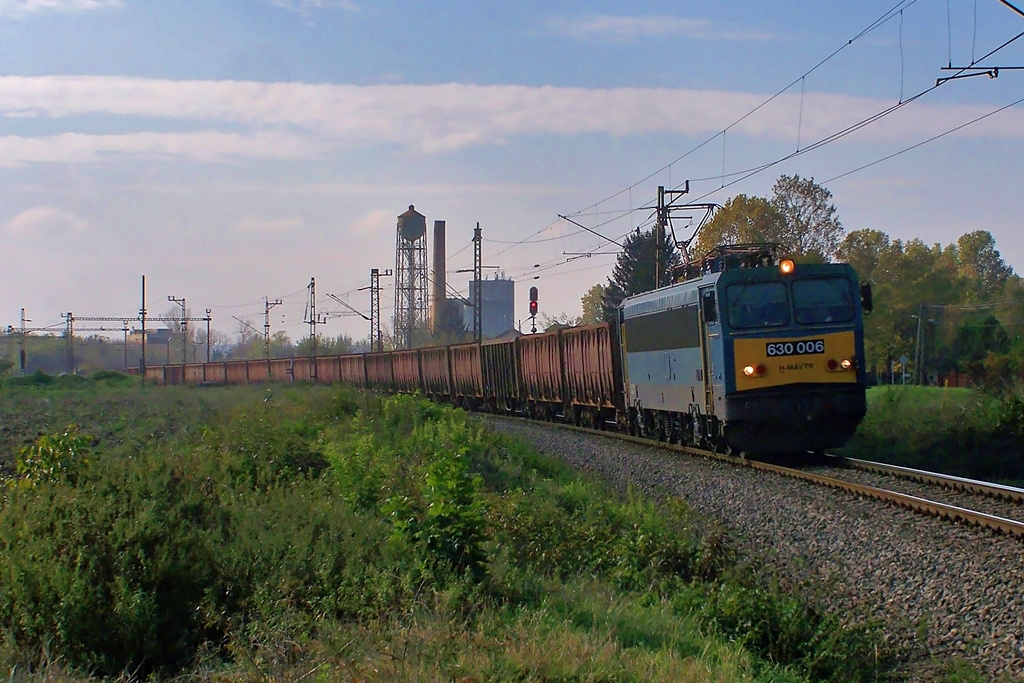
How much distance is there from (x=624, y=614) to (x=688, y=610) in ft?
3.51

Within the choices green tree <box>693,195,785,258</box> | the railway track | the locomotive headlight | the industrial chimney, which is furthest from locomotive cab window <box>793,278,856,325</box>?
the industrial chimney

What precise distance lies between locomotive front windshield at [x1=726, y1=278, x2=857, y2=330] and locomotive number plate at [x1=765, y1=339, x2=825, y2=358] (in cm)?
36

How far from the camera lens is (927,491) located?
13078mm

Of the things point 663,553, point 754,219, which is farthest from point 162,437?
point 754,219

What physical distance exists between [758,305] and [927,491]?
4932 mm

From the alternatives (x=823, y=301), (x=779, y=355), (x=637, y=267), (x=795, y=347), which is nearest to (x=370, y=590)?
(x=779, y=355)

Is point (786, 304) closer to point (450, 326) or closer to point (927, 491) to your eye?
point (927, 491)

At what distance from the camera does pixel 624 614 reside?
7660 mm

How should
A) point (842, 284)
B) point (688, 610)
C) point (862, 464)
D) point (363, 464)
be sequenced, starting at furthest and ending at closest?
point (842, 284), point (862, 464), point (363, 464), point (688, 610)

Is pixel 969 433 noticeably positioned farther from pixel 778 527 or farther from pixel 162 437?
pixel 162 437

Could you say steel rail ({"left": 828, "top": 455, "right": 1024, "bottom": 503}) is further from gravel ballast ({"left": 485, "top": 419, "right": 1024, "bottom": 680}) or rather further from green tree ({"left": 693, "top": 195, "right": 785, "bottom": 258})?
green tree ({"left": 693, "top": 195, "right": 785, "bottom": 258})

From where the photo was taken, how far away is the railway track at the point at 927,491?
10.9 m

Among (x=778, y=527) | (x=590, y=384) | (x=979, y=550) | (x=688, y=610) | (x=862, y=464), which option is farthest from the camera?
(x=590, y=384)

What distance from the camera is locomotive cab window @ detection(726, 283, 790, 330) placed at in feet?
55.8
